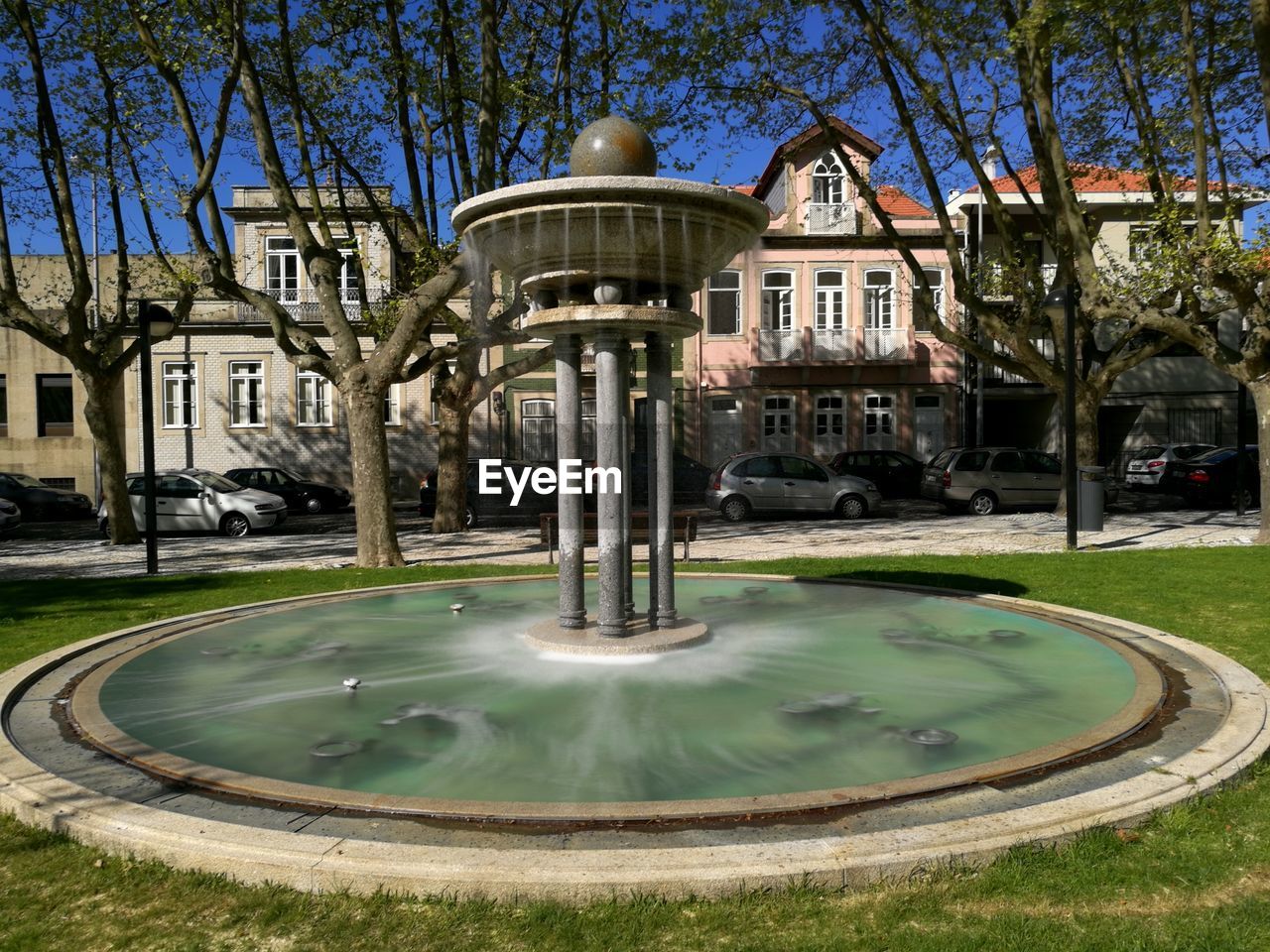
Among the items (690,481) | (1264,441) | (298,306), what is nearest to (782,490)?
(690,481)

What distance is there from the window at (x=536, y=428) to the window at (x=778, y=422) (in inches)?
272

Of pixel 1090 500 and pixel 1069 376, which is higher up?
pixel 1069 376

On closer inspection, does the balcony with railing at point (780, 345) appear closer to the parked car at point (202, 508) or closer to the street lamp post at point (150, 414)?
the parked car at point (202, 508)

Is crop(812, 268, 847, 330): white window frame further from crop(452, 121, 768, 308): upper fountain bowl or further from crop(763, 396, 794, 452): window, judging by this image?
crop(452, 121, 768, 308): upper fountain bowl

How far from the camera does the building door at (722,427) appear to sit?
1320 inches

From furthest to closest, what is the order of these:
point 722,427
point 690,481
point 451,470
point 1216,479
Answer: point 722,427, point 690,481, point 1216,479, point 451,470

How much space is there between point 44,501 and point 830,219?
24368 millimetres

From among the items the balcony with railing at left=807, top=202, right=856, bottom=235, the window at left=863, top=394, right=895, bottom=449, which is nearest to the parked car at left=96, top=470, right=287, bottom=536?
the window at left=863, top=394, right=895, bottom=449

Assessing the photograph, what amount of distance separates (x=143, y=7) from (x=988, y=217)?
26.7 m

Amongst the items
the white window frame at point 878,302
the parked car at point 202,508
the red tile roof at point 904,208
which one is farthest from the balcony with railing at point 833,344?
the parked car at point 202,508

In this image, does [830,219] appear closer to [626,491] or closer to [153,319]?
[153,319]

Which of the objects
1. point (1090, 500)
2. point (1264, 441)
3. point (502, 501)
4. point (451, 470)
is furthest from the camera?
point (502, 501)

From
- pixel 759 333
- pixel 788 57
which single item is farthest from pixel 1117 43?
pixel 759 333

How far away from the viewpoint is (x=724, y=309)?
3362cm
